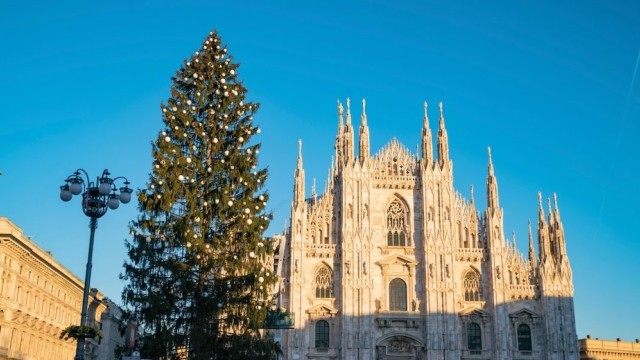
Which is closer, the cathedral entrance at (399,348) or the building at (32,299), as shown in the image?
the building at (32,299)

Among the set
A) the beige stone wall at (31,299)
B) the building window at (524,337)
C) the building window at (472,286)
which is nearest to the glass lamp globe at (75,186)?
the beige stone wall at (31,299)

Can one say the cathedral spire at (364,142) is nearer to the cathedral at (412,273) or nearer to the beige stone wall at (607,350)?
Result: the cathedral at (412,273)

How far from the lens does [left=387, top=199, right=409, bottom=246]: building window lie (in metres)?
60.7

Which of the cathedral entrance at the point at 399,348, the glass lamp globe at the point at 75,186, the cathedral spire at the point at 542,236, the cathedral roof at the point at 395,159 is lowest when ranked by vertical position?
the cathedral entrance at the point at 399,348

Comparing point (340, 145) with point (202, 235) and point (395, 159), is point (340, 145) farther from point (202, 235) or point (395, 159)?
point (202, 235)

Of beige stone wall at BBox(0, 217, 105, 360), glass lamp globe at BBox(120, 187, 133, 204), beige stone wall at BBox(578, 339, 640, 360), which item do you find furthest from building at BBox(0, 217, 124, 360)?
beige stone wall at BBox(578, 339, 640, 360)

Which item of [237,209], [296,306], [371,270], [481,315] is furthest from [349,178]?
[237,209]

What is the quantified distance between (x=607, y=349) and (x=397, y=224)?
33.5 metres

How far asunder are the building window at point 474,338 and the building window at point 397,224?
8.58 m

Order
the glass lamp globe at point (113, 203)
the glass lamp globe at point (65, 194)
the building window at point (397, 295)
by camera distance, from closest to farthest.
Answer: the glass lamp globe at point (65, 194) < the glass lamp globe at point (113, 203) < the building window at point (397, 295)

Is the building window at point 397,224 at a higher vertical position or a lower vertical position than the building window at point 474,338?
higher

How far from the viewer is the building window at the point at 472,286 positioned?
59.5 m

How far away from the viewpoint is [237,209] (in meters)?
31.6

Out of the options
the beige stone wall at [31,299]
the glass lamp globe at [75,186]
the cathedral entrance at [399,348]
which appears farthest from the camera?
the cathedral entrance at [399,348]
